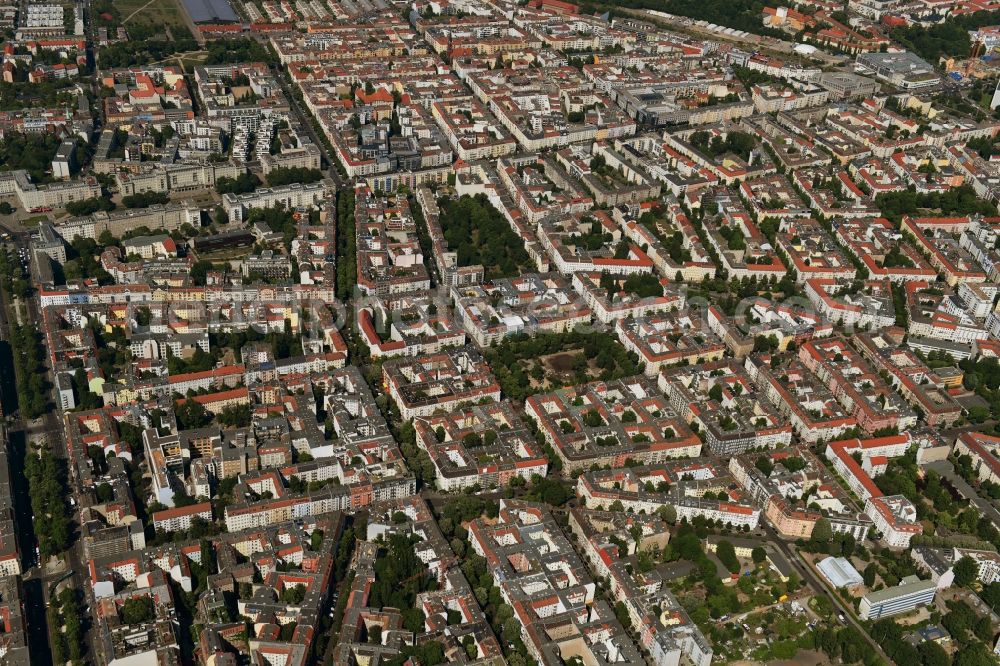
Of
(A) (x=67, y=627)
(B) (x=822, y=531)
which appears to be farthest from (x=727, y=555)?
(A) (x=67, y=627)

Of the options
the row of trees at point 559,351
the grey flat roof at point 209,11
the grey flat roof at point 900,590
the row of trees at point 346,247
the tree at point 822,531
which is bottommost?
the grey flat roof at point 900,590

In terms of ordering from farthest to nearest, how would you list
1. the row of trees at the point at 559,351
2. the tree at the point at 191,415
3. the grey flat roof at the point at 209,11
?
the grey flat roof at the point at 209,11
the row of trees at the point at 559,351
the tree at the point at 191,415

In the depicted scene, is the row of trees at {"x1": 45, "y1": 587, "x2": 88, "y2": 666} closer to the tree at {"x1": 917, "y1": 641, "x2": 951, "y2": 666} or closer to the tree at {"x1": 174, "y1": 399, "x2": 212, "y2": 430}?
the tree at {"x1": 174, "y1": 399, "x2": 212, "y2": 430}

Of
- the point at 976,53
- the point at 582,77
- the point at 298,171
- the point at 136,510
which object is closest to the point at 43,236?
the point at 298,171

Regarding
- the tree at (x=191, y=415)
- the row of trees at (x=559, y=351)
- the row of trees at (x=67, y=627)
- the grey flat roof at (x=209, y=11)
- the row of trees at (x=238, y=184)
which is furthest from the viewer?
the grey flat roof at (x=209, y=11)

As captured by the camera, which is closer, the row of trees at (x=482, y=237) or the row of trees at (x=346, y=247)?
the row of trees at (x=346, y=247)

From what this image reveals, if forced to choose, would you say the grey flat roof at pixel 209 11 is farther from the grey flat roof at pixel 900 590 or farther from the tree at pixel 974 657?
the tree at pixel 974 657

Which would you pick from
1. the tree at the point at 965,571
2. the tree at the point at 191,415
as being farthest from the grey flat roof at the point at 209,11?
the tree at the point at 965,571

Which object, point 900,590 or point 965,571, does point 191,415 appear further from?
point 965,571

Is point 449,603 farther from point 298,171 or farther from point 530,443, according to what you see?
point 298,171
